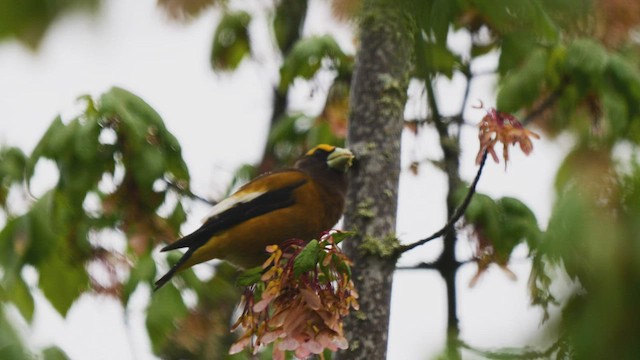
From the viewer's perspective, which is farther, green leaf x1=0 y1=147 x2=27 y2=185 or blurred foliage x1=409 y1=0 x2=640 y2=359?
green leaf x1=0 y1=147 x2=27 y2=185

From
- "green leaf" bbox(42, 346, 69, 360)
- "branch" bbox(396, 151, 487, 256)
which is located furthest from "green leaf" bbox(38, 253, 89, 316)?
"branch" bbox(396, 151, 487, 256)

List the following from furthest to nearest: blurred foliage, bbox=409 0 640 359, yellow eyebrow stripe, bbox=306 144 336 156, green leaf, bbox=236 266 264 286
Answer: yellow eyebrow stripe, bbox=306 144 336 156
green leaf, bbox=236 266 264 286
blurred foliage, bbox=409 0 640 359

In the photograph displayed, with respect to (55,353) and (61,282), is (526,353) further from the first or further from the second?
(61,282)

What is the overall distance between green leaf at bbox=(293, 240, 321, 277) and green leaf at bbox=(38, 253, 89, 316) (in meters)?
1.61

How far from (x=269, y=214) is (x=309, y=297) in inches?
80.9

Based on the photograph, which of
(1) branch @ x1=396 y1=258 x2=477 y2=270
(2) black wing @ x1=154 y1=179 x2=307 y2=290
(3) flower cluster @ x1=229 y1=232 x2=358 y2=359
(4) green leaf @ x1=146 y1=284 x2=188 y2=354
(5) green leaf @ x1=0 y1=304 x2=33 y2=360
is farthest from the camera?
(2) black wing @ x1=154 y1=179 x2=307 y2=290

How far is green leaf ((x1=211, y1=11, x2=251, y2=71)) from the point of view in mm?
6215

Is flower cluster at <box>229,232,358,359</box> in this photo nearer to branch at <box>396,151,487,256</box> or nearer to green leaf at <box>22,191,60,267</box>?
branch at <box>396,151,487,256</box>

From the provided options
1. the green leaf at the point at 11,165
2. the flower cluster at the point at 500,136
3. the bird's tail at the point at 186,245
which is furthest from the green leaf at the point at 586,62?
the green leaf at the point at 11,165

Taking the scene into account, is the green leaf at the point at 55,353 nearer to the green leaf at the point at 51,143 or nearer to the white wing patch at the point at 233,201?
the green leaf at the point at 51,143

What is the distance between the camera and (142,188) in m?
3.83

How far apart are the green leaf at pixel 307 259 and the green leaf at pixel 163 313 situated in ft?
5.61

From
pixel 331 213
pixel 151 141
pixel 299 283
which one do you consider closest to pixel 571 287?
pixel 299 283

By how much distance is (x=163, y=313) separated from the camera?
4.12 m
